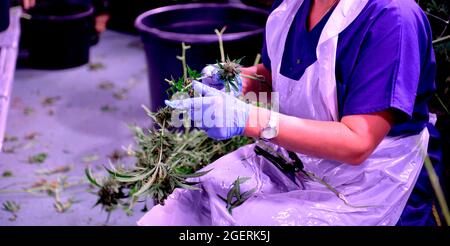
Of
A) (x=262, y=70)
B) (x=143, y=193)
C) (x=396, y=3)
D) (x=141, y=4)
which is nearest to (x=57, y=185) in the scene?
(x=143, y=193)

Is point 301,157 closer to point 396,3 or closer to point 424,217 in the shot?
point 424,217

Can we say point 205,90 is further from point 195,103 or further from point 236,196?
point 236,196

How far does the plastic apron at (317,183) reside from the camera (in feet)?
4.23

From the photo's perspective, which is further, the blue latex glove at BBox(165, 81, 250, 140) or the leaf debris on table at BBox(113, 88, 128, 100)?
the leaf debris on table at BBox(113, 88, 128, 100)

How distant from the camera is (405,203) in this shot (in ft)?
4.59

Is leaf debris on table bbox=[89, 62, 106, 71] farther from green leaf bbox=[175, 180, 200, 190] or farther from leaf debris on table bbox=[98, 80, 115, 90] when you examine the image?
green leaf bbox=[175, 180, 200, 190]

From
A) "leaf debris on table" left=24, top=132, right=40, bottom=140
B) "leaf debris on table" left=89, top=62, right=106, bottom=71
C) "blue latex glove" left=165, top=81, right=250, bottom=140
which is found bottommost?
"leaf debris on table" left=89, top=62, right=106, bottom=71

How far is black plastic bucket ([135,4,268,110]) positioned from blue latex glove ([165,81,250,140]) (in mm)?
1112

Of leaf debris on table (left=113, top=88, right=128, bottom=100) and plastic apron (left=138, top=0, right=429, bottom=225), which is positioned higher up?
plastic apron (left=138, top=0, right=429, bottom=225)

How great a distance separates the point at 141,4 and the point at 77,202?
311 centimetres


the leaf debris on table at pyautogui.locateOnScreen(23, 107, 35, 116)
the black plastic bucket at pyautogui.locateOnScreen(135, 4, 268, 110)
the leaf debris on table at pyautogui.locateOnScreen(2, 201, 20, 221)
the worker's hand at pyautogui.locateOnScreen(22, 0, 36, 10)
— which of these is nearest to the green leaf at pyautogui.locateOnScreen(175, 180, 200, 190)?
the black plastic bucket at pyautogui.locateOnScreen(135, 4, 268, 110)

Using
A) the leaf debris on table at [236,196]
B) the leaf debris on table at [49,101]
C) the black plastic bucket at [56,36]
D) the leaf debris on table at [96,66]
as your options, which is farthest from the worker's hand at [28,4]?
the leaf debris on table at [236,196]

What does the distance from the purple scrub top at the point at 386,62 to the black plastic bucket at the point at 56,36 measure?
3.12m

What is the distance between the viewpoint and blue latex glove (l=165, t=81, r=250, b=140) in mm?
1245
